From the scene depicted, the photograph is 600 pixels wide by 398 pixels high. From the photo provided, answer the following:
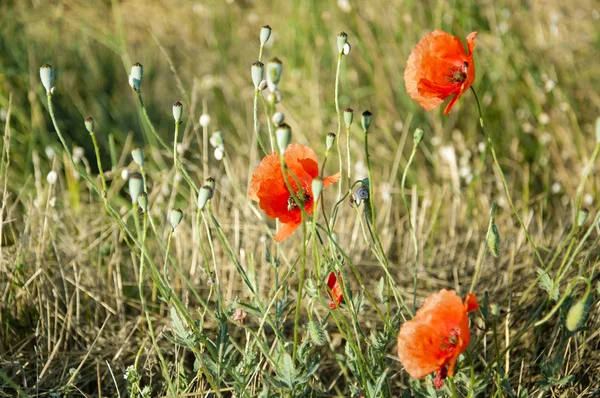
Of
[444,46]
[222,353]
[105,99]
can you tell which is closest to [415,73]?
[444,46]

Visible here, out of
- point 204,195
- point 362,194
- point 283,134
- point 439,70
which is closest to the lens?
point 283,134

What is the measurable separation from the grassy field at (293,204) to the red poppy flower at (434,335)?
0.35ft

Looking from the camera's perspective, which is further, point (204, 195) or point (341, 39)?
point (341, 39)

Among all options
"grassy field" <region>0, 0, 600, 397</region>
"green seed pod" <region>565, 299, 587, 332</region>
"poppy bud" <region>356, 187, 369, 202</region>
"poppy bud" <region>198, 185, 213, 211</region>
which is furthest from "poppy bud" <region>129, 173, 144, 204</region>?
"green seed pod" <region>565, 299, 587, 332</region>

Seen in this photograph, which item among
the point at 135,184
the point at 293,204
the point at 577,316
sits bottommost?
the point at 577,316

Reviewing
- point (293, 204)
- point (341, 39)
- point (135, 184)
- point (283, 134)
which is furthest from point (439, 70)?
point (135, 184)

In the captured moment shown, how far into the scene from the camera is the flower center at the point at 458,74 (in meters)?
1.35

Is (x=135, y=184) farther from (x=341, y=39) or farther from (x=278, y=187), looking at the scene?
(x=341, y=39)

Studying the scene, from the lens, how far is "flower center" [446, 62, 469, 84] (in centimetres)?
135

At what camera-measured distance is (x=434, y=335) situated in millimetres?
1105

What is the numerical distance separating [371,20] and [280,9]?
629mm

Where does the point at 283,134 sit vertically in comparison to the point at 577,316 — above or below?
above

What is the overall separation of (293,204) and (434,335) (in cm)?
33

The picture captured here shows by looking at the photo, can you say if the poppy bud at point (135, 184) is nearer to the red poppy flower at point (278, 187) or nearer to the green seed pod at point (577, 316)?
the red poppy flower at point (278, 187)
